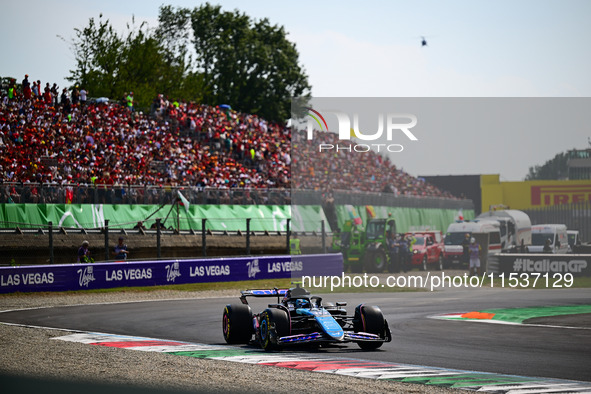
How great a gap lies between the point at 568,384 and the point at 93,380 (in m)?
5.73

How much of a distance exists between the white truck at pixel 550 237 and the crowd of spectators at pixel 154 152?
15.9 ft

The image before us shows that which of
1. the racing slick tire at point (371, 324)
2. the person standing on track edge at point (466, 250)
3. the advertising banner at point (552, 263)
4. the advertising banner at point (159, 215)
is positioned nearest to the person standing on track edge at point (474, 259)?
the person standing on track edge at point (466, 250)

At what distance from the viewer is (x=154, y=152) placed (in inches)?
1497

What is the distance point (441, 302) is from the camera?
22.8m

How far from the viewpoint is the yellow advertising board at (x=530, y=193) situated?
31.8 metres

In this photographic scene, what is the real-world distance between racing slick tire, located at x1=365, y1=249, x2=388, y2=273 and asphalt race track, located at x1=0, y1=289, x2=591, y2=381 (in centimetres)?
738

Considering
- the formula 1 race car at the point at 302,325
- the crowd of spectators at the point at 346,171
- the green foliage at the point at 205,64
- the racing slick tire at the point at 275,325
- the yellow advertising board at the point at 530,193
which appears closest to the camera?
the formula 1 race car at the point at 302,325

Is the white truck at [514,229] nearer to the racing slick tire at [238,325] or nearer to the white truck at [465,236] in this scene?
the white truck at [465,236]

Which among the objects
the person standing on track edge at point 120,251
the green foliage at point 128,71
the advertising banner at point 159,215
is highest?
the green foliage at point 128,71

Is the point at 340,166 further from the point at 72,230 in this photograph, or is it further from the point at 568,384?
the point at 568,384

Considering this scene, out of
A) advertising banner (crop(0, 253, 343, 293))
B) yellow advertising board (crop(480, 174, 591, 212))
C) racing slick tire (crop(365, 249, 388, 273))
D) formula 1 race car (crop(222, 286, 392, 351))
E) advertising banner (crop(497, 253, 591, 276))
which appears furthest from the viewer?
racing slick tire (crop(365, 249, 388, 273))

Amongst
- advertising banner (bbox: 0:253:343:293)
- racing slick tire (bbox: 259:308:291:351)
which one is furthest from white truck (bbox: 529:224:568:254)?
racing slick tire (bbox: 259:308:291:351)

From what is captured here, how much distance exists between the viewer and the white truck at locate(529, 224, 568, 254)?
104ft

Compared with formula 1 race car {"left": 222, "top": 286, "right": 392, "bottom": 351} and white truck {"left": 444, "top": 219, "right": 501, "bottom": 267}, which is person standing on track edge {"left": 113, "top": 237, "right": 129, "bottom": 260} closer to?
formula 1 race car {"left": 222, "top": 286, "right": 392, "bottom": 351}
